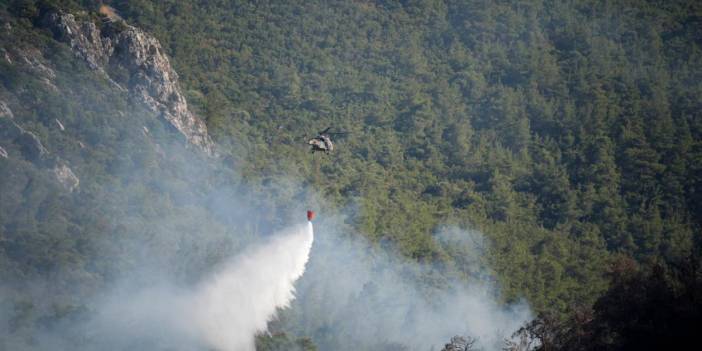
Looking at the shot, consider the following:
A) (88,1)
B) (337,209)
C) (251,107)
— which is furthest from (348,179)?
(88,1)

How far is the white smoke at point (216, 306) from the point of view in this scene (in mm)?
59125

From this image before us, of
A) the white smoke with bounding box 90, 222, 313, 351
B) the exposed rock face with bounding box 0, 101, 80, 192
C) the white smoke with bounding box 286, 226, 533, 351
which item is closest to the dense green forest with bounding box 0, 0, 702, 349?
the exposed rock face with bounding box 0, 101, 80, 192

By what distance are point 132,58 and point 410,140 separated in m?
37.5

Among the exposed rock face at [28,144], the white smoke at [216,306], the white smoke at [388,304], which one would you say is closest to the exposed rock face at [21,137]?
the exposed rock face at [28,144]

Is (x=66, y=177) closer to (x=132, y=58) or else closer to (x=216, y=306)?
(x=132, y=58)

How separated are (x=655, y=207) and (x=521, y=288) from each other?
29.1 metres

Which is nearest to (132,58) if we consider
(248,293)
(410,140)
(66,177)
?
(66,177)

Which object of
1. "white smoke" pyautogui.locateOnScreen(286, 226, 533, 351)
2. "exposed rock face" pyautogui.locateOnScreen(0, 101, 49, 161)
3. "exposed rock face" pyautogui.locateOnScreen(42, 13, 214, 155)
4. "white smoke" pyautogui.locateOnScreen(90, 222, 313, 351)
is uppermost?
"exposed rock face" pyautogui.locateOnScreen(42, 13, 214, 155)

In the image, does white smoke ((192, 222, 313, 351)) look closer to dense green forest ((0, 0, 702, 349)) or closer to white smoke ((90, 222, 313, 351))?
white smoke ((90, 222, 313, 351))

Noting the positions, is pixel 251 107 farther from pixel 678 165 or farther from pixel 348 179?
pixel 678 165

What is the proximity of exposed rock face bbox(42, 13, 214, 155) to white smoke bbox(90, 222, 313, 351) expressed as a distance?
21.4 m

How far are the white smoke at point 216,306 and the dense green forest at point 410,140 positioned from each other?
2.78 m

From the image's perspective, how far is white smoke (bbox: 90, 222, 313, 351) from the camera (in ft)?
194

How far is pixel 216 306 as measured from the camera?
62.8 metres
